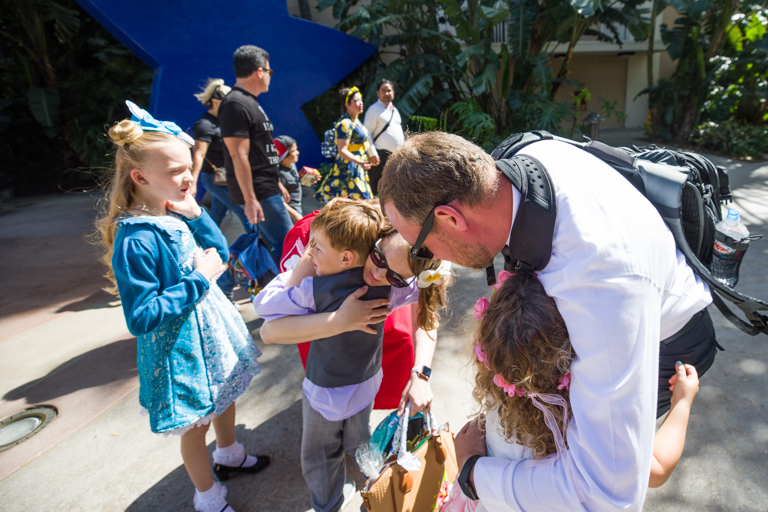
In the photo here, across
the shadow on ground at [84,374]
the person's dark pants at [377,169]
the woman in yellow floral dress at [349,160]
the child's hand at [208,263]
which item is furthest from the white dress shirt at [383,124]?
the child's hand at [208,263]

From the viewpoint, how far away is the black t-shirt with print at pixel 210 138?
4.12 meters

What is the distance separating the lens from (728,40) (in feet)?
34.4

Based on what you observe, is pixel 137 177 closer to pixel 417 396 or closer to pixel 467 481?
pixel 417 396

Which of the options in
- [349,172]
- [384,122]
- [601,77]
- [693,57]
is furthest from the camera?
[601,77]

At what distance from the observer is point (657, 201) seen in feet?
4.04

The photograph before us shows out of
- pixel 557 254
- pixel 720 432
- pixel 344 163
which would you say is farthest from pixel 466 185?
pixel 344 163

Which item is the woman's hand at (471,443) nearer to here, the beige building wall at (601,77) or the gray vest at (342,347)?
the gray vest at (342,347)

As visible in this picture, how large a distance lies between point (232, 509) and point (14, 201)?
463 inches

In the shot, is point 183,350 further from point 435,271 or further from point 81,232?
point 81,232

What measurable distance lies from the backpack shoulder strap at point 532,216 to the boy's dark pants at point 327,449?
115 centimetres

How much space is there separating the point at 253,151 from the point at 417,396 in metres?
2.61

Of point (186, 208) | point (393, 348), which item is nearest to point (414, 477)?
point (393, 348)

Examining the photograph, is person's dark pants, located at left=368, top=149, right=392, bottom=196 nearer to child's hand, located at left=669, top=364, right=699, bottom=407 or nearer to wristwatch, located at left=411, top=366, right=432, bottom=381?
wristwatch, located at left=411, top=366, right=432, bottom=381

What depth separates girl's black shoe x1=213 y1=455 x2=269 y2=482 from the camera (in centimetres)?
227
